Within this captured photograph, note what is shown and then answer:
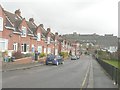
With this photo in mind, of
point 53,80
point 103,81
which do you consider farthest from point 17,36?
point 103,81

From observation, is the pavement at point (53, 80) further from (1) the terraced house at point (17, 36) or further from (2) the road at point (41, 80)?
(1) the terraced house at point (17, 36)

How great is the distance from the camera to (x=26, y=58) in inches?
1662

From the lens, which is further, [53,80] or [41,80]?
[53,80]

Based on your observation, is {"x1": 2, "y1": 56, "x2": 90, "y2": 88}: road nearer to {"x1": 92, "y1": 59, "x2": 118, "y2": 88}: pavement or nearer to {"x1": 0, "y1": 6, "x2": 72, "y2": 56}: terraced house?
{"x1": 92, "y1": 59, "x2": 118, "y2": 88}: pavement

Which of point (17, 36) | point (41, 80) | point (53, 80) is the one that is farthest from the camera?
point (17, 36)

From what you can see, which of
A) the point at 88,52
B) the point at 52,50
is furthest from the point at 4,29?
the point at 88,52

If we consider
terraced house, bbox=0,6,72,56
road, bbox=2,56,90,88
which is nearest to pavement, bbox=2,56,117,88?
road, bbox=2,56,90,88

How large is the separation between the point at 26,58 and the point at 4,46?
11.9ft

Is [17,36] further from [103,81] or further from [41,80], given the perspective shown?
[103,81]

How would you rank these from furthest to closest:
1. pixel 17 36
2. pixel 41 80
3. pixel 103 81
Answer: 1. pixel 17 36
2. pixel 103 81
3. pixel 41 80

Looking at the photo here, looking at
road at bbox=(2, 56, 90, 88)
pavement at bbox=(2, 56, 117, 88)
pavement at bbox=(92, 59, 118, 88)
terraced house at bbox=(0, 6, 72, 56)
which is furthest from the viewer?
terraced house at bbox=(0, 6, 72, 56)

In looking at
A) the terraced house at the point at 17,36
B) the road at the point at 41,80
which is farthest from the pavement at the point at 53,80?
the terraced house at the point at 17,36

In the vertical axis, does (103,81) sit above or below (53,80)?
below

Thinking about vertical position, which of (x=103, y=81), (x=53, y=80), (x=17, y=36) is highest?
(x=17, y=36)
